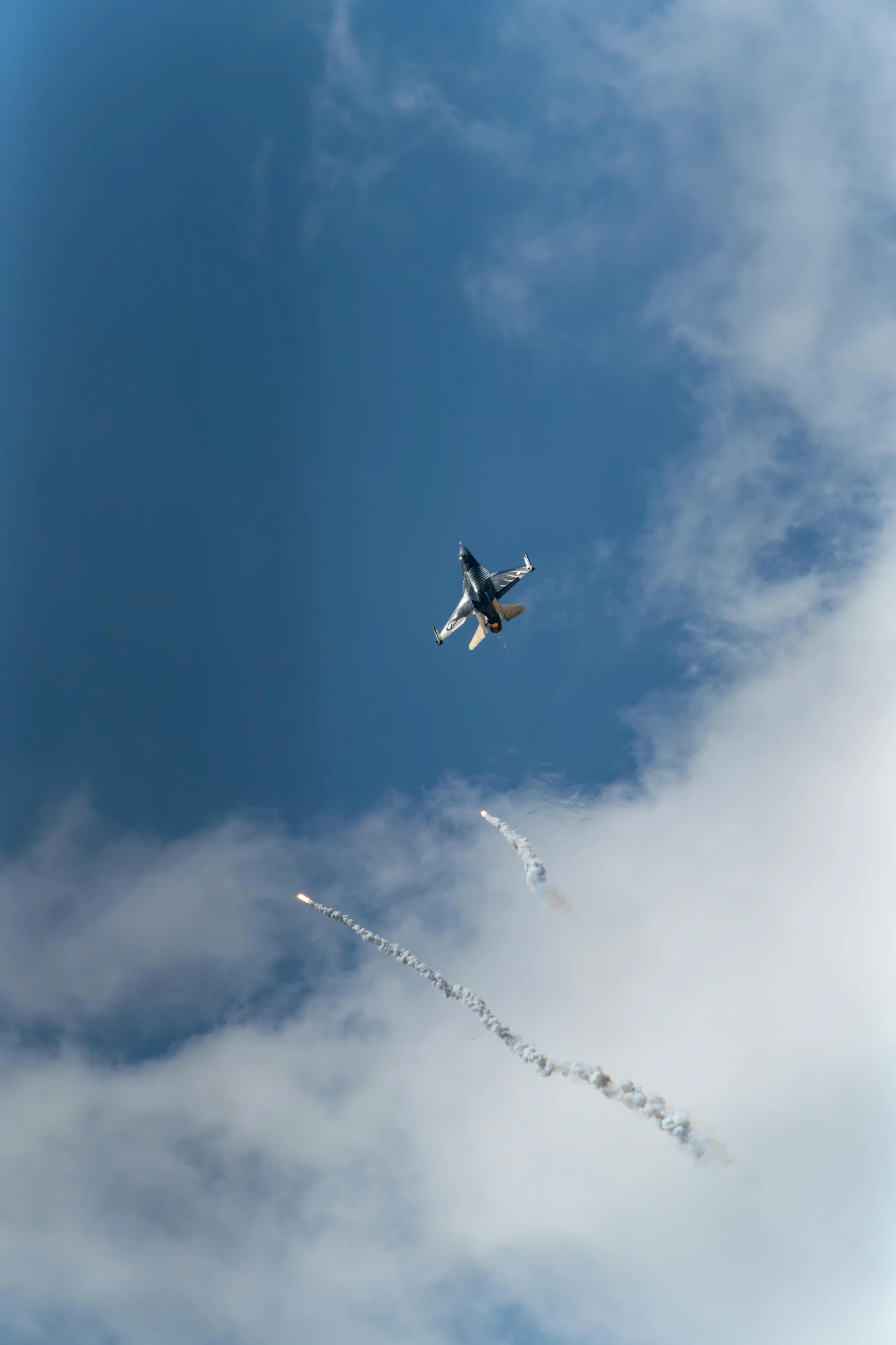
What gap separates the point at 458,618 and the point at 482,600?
32.9 feet

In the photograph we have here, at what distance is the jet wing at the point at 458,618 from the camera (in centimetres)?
13325

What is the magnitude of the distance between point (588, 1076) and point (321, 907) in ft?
176

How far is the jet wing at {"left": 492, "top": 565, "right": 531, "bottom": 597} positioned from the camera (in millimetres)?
129875

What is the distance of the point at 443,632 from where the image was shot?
135 meters

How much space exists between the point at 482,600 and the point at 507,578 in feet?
26.5

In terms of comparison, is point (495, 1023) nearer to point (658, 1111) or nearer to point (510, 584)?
point (658, 1111)

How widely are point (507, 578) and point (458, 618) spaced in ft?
36.5

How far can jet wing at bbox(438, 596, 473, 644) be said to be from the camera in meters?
133

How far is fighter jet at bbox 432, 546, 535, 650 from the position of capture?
125000 mm

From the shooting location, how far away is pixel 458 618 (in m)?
134

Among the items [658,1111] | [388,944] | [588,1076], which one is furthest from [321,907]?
[658,1111]

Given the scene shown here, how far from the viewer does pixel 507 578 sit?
5148 inches

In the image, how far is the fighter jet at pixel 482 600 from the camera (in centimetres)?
12500

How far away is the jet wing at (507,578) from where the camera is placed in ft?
426
